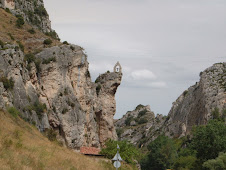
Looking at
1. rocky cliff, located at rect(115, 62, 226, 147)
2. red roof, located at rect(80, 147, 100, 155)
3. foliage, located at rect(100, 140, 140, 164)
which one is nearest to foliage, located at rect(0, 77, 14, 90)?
red roof, located at rect(80, 147, 100, 155)

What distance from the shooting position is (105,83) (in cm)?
7394

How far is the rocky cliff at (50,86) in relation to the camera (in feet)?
135

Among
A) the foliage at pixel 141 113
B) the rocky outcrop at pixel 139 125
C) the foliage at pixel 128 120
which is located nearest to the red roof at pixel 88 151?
the rocky outcrop at pixel 139 125

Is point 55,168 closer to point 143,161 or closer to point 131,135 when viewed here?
point 143,161

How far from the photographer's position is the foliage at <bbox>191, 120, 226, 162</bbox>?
4644 cm

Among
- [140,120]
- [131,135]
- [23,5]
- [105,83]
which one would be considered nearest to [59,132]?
[105,83]

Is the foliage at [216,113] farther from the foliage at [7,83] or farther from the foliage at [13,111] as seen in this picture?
the foliage at [13,111]

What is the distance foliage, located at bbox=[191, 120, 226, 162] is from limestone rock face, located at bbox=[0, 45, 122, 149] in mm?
17661

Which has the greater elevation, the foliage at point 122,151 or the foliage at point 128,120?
the foliage at point 128,120

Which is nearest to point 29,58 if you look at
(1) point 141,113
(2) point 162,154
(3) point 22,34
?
(3) point 22,34

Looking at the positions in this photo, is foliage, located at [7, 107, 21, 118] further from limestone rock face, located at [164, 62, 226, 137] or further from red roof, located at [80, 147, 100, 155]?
limestone rock face, located at [164, 62, 226, 137]

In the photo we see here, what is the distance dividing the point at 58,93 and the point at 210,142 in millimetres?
22102

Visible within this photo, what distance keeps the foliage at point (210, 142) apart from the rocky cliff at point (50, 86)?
17.6 metres

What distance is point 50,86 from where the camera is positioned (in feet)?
171
